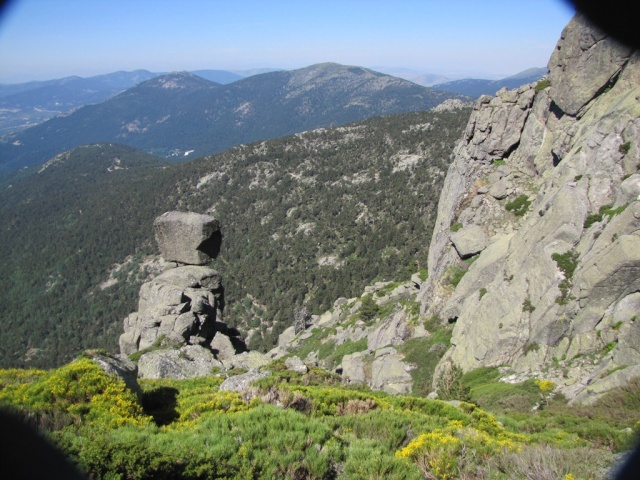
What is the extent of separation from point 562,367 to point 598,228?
689cm

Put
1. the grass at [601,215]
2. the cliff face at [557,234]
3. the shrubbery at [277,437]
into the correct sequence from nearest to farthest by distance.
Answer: the shrubbery at [277,437] < the cliff face at [557,234] < the grass at [601,215]

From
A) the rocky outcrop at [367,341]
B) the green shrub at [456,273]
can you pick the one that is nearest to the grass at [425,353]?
the rocky outcrop at [367,341]

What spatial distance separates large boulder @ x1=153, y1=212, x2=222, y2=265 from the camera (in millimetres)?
31359

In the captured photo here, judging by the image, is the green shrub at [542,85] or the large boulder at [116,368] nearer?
the large boulder at [116,368]

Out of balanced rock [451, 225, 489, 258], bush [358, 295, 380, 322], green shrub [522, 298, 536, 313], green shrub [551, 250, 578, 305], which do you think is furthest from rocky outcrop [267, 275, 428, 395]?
green shrub [551, 250, 578, 305]

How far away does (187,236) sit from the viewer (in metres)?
31.7

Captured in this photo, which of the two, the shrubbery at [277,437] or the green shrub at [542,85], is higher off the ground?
the green shrub at [542,85]

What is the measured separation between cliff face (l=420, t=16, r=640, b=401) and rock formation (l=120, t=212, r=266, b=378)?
48.1 ft

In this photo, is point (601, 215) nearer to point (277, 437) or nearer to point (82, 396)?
point (277, 437)

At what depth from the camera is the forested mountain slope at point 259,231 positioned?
3841 inches

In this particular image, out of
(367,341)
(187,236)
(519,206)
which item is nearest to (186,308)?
(187,236)

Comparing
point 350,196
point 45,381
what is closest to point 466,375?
point 45,381

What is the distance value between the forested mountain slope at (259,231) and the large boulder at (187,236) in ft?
166

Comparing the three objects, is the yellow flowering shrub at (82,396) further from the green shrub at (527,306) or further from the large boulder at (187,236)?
the large boulder at (187,236)
